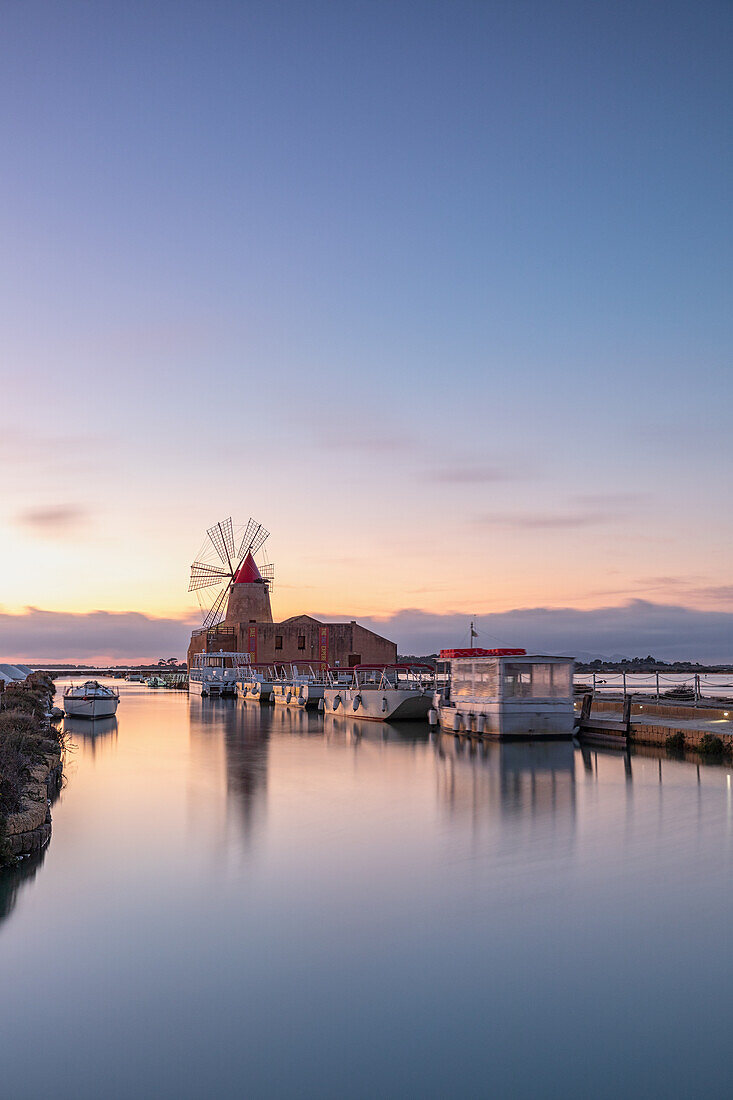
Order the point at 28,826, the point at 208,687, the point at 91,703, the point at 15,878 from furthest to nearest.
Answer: the point at 208,687, the point at 91,703, the point at 28,826, the point at 15,878

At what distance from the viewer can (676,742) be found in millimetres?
28609

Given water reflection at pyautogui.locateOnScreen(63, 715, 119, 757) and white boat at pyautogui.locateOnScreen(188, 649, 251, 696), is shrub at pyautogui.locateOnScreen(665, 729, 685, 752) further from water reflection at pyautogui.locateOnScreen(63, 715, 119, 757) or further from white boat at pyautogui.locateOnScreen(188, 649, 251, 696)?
white boat at pyautogui.locateOnScreen(188, 649, 251, 696)

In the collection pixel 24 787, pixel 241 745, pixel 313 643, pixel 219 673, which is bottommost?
pixel 241 745

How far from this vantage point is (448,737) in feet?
120

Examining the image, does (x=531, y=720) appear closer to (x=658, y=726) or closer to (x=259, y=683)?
(x=658, y=726)

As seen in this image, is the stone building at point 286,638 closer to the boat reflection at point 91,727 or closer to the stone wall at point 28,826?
the boat reflection at point 91,727

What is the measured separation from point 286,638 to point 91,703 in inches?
1258

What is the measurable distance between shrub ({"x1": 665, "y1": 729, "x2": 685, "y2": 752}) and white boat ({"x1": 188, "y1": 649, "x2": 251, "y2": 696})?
52.3 m

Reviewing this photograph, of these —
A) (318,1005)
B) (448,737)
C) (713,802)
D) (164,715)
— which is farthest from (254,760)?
(164,715)

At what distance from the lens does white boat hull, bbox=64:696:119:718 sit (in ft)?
163

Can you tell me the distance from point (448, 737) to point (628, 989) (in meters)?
27.9

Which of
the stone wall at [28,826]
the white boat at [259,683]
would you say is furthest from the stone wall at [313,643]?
the stone wall at [28,826]

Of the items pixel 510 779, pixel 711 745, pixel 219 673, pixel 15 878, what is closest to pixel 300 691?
pixel 219 673

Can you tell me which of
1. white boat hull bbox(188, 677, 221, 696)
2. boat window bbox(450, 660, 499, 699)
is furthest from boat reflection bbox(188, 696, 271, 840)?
boat window bbox(450, 660, 499, 699)
